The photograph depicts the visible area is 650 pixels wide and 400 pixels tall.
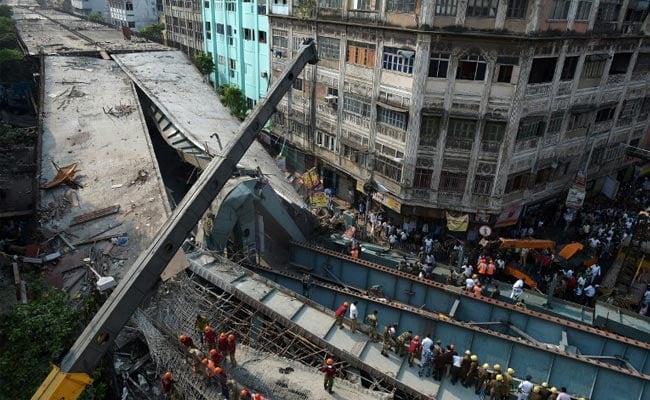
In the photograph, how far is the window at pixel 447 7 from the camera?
Answer: 22.3 meters

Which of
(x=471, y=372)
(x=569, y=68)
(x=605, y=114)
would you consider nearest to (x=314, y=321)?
(x=471, y=372)

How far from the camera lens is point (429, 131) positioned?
25.1 metres

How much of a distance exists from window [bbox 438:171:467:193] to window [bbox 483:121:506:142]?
2.47 metres

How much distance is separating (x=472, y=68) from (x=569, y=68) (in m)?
6.50

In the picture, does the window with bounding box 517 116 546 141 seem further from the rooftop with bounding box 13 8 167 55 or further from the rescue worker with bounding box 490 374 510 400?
the rooftop with bounding box 13 8 167 55

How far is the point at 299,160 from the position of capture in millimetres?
36562

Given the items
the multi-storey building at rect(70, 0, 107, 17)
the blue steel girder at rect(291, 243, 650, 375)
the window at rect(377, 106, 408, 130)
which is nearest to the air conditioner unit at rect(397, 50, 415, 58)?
the window at rect(377, 106, 408, 130)

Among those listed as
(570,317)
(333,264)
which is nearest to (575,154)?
(570,317)

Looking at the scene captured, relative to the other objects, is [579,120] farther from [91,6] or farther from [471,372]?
[91,6]

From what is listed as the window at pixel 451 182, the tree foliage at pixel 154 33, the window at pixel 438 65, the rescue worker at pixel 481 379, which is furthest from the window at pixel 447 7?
the tree foliage at pixel 154 33

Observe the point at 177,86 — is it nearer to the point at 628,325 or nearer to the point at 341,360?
the point at 341,360

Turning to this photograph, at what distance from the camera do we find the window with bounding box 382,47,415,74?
24.4m

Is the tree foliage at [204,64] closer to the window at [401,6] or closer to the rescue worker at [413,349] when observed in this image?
the window at [401,6]

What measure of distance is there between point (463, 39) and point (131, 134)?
2117cm
